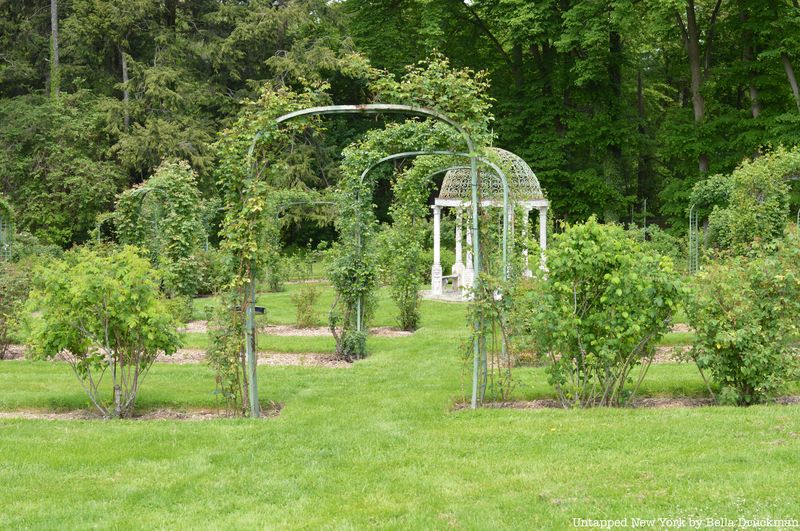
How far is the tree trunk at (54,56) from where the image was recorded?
31281 millimetres

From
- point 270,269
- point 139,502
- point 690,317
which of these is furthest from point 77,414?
point 270,269

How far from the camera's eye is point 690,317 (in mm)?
7453

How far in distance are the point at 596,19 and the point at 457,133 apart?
63.6 feet

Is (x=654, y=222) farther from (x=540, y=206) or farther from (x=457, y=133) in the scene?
(x=457, y=133)

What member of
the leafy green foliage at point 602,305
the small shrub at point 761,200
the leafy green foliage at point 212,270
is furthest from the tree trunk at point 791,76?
the leafy green foliage at point 602,305

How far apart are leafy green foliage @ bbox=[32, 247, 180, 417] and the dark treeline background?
62.2ft

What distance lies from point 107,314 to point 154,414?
128 centimetres

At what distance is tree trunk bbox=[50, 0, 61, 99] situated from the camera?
1232 inches

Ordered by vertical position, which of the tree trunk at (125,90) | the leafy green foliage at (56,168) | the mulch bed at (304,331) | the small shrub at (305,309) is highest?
the tree trunk at (125,90)

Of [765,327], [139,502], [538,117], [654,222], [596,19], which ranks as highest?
[596,19]

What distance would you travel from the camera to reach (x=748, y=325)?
23.7ft

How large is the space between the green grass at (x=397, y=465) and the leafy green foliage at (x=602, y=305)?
0.51 m

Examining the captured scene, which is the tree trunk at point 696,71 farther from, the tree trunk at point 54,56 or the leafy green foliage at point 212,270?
the tree trunk at point 54,56

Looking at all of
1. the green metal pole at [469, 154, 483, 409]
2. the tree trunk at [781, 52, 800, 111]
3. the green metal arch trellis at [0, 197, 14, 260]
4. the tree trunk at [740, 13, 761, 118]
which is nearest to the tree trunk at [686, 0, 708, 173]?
the tree trunk at [740, 13, 761, 118]
